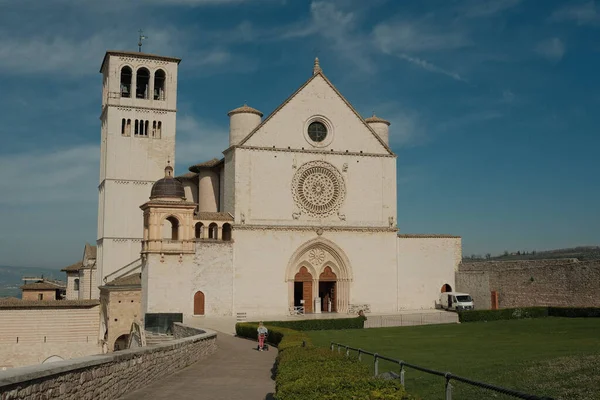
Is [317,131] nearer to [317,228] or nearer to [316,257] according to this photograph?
[317,228]

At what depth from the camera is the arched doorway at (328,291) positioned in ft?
161

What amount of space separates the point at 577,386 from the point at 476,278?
38.2 m

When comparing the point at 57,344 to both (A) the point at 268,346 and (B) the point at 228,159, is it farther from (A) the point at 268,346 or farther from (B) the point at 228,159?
(A) the point at 268,346

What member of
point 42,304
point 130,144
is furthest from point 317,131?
point 42,304

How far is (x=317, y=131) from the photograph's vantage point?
4941 centimetres

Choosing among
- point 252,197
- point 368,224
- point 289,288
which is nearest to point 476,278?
point 368,224

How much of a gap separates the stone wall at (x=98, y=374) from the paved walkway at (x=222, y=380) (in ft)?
1.19

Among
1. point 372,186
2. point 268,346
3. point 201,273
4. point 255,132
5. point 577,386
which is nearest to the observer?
point 577,386

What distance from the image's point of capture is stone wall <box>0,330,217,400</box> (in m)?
9.27

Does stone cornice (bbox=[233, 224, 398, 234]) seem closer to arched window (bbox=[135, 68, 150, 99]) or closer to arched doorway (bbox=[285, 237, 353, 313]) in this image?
arched doorway (bbox=[285, 237, 353, 313])

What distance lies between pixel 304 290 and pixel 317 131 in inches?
478

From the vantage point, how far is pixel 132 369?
1566cm

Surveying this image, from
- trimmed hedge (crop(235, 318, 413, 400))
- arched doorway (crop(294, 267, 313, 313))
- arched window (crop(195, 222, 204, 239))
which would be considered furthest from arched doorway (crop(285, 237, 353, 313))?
trimmed hedge (crop(235, 318, 413, 400))

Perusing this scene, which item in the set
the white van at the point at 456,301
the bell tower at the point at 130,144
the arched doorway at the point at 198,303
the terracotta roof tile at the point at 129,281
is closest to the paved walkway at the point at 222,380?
the arched doorway at the point at 198,303
